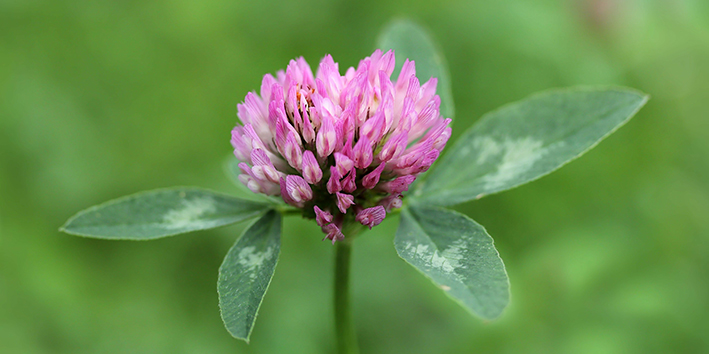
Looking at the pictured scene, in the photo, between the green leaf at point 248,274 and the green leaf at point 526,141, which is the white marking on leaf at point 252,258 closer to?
the green leaf at point 248,274

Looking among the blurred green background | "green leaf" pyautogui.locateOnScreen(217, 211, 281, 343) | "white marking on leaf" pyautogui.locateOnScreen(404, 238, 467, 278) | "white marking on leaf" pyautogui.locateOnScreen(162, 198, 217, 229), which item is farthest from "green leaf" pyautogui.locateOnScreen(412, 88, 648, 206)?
the blurred green background

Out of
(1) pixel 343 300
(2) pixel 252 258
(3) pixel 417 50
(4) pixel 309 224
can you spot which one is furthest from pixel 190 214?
(4) pixel 309 224

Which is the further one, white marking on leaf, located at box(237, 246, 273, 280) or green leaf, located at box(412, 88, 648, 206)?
green leaf, located at box(412, 88, 648, 206)

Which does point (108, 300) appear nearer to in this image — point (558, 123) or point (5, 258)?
point (5, 258)

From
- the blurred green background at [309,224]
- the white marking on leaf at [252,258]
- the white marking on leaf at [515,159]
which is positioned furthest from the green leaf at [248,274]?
the blurred green background at [309,224]

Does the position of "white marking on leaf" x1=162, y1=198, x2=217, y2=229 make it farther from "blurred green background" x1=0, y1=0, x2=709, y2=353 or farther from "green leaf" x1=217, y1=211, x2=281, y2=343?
"blurred green background" x1=0, y1=0, x2=709, y2=353
